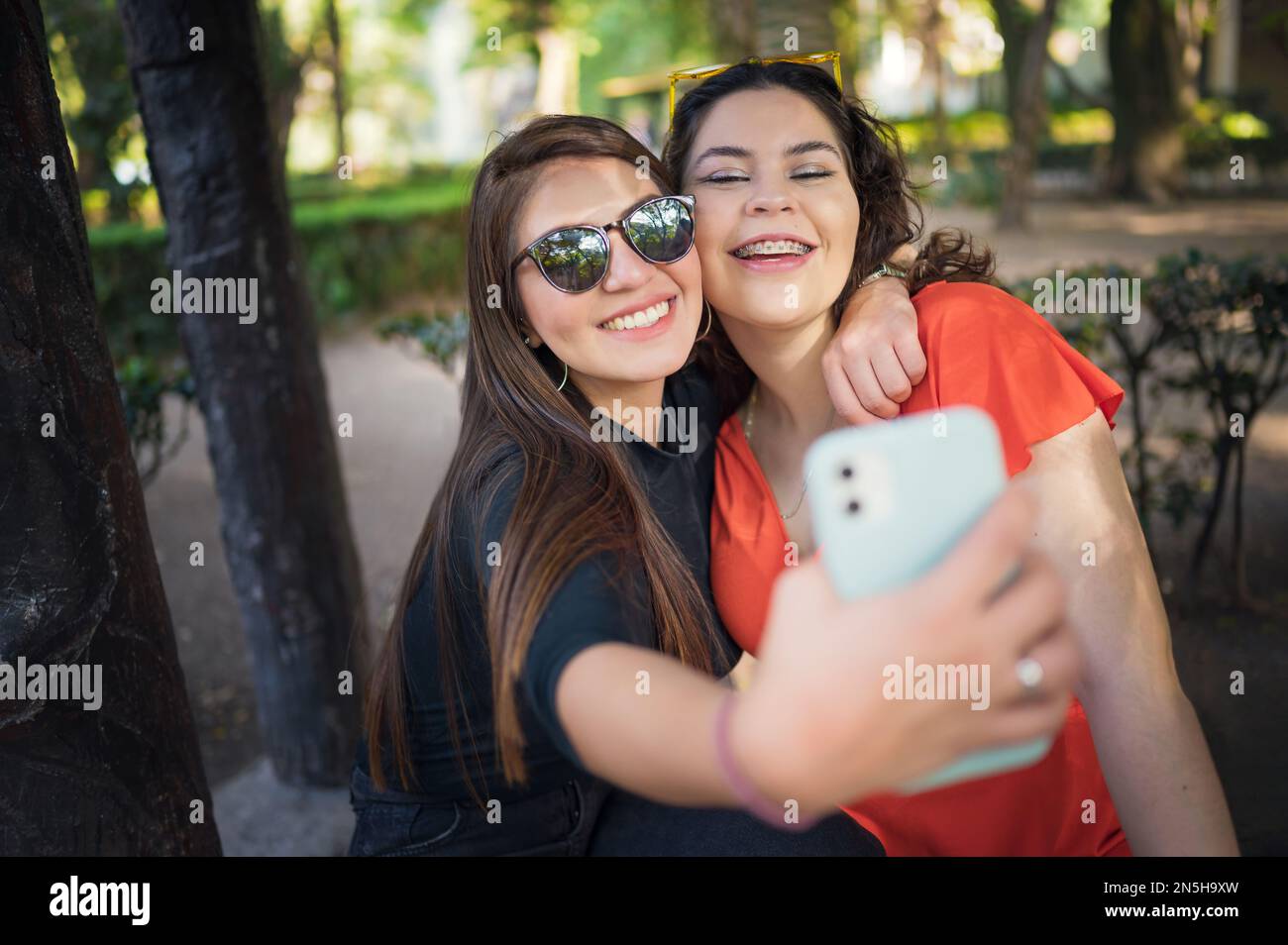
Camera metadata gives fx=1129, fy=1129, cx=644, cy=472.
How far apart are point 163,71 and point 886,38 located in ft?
114

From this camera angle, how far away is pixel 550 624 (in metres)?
1.45

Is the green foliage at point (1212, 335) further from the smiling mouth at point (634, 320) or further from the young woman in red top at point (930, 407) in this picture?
the smiling mouth at point (634, 320)

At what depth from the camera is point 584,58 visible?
4472 cm

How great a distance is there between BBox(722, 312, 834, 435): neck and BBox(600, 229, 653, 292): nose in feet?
1.51

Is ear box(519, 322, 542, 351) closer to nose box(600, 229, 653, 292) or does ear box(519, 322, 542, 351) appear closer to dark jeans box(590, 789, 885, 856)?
nose box(600, 229, 653, 292)

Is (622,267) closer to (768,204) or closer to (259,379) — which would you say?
(768,204)

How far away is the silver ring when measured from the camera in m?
1.09

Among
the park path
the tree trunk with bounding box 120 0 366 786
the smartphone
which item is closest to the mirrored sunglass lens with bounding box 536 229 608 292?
the smartphone

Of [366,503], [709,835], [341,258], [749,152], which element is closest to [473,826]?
[709,835]

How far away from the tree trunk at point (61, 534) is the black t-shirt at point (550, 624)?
0.48 meters

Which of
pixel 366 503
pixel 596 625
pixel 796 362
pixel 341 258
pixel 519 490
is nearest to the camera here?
pixel 596 625

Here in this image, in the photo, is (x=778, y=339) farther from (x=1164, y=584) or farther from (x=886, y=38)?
Result: (x=886, y=38)

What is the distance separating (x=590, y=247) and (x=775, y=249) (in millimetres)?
456

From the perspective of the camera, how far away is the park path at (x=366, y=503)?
4.36m
